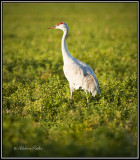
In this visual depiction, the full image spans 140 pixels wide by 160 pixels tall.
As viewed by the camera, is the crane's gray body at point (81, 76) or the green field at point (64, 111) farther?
the crane's gray body at point (81, 76)

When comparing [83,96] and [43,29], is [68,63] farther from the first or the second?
[43,29]

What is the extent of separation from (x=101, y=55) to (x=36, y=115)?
5.21 m

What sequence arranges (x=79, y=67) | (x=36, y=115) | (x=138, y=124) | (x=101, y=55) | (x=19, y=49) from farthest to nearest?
(x=19, y=49)
(x=101, y=55)
(x=79, y=67)
(x=36, y=115)
(x=138, y=124)

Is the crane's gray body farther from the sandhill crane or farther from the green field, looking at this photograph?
the green field

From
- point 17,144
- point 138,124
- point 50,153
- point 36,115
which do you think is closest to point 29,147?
point 17,144

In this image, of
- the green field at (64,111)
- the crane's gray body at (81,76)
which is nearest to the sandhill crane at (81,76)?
the crane's gray body at (81,76)

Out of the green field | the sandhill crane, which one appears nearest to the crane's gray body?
the sandhill crane

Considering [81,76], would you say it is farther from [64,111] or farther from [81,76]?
[64,111]

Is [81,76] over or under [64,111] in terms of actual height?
over

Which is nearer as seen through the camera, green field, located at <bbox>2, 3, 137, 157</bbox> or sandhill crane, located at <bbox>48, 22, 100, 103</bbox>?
green field, located at <bbox>2, 3, 137, 157</bbox>

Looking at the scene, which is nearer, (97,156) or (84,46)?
(97,156)

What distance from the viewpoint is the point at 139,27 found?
636 centimetres

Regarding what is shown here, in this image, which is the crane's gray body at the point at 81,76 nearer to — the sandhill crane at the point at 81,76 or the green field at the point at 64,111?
the sandhill crane at the point at 81,76

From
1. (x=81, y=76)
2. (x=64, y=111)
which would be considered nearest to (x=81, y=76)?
(x=81, y=76)
